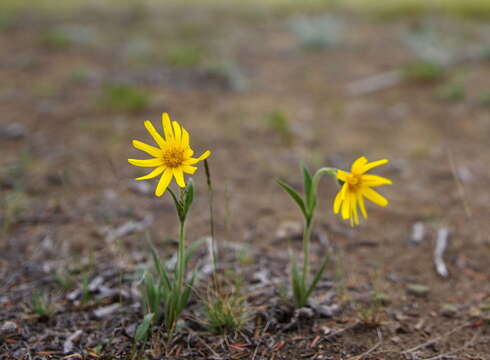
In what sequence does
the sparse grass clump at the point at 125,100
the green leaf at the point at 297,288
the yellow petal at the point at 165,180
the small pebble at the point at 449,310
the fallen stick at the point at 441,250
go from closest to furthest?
the yellow petal at the point at 165,180 → the green leaf at the point at 297,288 → the small pebble at the point at 449,310 → the fallen stick at the point at 441,250 → the sparse grass clump at the point at 125,100

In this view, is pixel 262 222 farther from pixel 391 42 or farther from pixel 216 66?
pixel 391 42

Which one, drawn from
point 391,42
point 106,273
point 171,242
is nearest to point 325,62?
point 391,42

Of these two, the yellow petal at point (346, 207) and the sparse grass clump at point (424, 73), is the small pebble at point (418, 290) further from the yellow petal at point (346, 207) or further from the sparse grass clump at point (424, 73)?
the sparse grass clump at point (424, 73)

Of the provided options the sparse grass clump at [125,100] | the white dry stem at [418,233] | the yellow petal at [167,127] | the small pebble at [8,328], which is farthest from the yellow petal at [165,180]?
the sparse grass clump at [125,100]

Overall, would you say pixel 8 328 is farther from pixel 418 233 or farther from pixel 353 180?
pixel 418 233

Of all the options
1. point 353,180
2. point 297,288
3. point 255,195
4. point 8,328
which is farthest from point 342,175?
point 255,195

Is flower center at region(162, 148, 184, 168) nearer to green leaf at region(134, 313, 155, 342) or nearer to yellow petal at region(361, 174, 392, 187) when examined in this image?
green leaf at region(134, 313, 155, 342)
